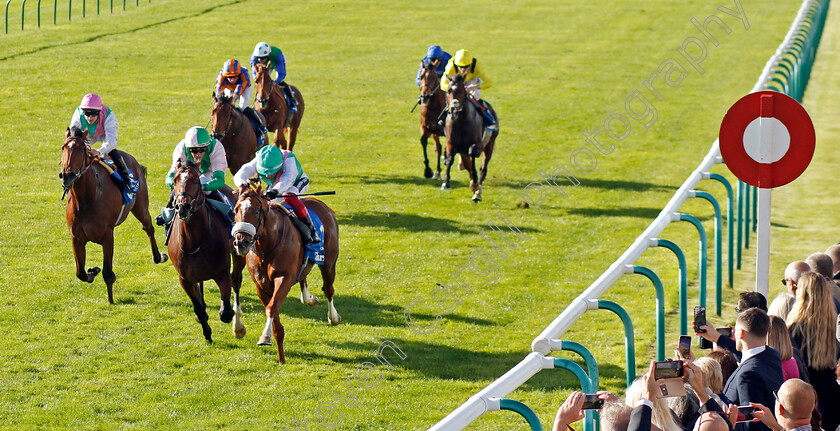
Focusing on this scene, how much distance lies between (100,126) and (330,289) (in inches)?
128

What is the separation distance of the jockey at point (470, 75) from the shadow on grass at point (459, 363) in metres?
6.03

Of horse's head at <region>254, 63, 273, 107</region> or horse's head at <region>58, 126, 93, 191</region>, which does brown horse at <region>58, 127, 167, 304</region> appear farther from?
horse's head at <region>254, 63, 273, 107</region>

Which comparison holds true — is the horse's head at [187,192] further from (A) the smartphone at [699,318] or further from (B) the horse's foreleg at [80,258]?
(A) the smartphone at [699,318]

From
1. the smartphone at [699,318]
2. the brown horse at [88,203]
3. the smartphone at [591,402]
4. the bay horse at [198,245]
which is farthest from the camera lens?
the brown horse at [88,203]

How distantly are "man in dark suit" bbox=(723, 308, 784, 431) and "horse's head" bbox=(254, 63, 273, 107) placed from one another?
33.3 ft

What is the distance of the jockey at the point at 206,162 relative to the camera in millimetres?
9000

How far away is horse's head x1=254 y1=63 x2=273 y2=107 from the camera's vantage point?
14336mm

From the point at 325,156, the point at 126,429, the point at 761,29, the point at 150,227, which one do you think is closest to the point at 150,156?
the point at 325,156

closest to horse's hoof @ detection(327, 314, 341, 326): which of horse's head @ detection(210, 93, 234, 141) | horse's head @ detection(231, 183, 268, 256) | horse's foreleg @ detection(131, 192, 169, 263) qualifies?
horse's head @ detection(231, 183, 268, 256)

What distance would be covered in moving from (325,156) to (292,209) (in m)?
8.44

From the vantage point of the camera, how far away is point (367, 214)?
13.9m

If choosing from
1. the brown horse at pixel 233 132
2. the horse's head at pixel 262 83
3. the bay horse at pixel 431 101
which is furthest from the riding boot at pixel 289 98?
the brown horse at pixel 233 132

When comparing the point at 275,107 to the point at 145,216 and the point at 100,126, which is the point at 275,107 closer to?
the point at 145,216

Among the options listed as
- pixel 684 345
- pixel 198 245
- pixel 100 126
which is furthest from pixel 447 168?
pixel 684 345
